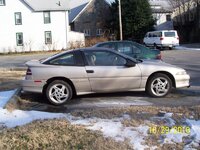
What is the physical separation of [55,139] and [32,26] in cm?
4368

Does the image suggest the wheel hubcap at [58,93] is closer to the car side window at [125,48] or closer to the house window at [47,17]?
the car side window at [125,48]

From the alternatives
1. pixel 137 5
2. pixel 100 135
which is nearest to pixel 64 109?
pixel 100 135

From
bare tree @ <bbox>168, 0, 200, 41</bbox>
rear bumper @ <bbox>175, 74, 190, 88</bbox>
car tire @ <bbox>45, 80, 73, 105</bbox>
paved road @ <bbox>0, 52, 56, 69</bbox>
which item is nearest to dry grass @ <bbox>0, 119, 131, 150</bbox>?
car tire @ <bbox>45, 80, 73, 105</bbox>

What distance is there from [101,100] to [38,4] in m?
41.2

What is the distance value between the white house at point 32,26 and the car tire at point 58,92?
1552 inches

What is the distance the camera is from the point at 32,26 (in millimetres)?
48906

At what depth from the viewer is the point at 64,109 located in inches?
380

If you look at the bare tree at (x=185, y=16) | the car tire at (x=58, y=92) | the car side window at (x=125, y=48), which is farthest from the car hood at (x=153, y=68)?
the bare tree at (x=185, y=16)

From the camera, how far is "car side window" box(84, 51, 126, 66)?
10.5 meters

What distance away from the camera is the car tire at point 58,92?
10.2 meters
